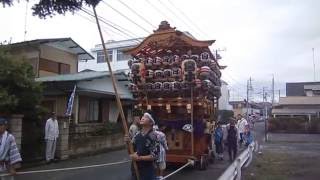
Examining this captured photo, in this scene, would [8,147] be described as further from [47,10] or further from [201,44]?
[201,44]

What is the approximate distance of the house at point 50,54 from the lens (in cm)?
2789

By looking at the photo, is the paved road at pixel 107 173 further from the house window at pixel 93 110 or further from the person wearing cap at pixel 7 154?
the house window at pixel 93 110

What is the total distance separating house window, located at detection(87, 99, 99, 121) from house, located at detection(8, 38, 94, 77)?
12.0 ft

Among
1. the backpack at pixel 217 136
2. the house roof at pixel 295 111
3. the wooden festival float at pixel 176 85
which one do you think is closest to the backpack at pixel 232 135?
the backpack at pixel 217 136

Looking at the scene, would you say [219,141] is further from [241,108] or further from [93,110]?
[241,108]

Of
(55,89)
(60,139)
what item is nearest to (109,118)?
(55,89)

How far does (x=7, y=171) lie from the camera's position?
8.80 meters

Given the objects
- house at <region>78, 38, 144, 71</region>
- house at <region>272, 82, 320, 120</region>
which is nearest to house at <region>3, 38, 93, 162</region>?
house at <region>78, 38, 144, 71</region>

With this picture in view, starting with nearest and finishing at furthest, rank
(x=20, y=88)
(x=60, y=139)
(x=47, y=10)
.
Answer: (x=47, y=10) → (x=20, y=88) → (x=60, y=139)

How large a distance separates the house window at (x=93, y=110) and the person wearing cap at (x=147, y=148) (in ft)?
59.6

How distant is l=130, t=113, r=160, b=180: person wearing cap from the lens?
303 inches

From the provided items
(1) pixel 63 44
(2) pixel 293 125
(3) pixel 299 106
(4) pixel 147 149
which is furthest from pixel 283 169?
(3) pixel 299 106

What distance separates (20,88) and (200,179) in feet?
25.0

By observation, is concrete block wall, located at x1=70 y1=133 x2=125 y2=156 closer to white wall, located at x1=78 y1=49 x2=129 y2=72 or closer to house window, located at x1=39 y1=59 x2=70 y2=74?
house window, located at x1=39 y1=59 x2=70 y2=74
